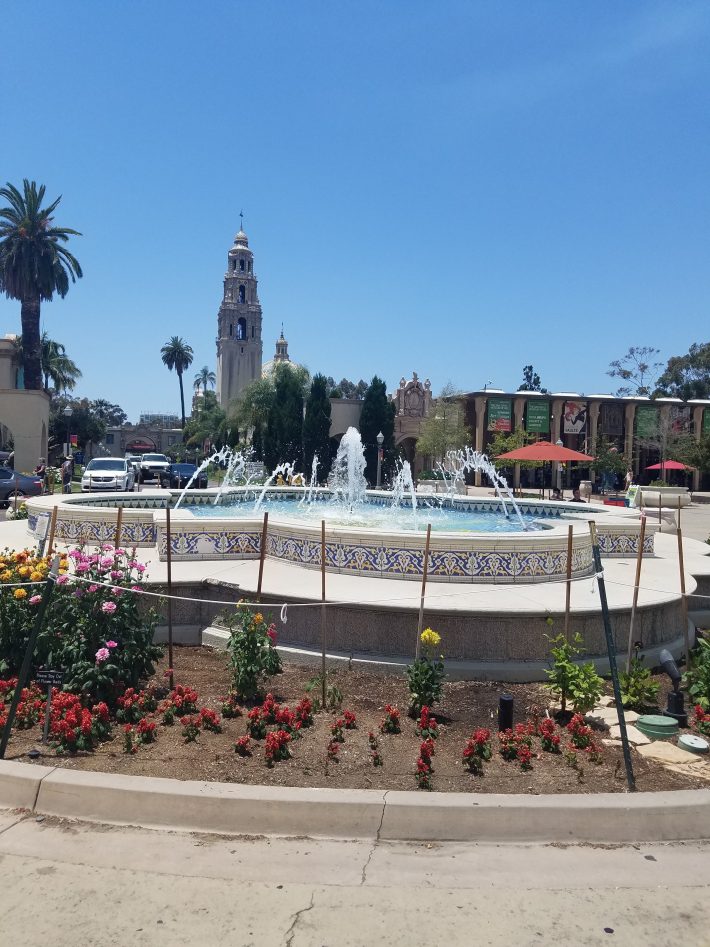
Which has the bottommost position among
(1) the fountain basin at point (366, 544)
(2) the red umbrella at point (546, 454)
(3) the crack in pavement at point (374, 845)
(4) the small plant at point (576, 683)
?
(3) the crack in pavement at point (374, 845)

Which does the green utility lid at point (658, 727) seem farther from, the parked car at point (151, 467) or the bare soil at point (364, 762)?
the parked car at point (151, 467)

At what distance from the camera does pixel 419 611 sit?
7031 millimetres

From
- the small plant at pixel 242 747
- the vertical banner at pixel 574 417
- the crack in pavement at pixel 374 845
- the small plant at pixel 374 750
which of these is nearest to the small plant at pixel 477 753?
the small plant at pixel 374 750

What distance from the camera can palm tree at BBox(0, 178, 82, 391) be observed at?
136ft

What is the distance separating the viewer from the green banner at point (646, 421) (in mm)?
50688

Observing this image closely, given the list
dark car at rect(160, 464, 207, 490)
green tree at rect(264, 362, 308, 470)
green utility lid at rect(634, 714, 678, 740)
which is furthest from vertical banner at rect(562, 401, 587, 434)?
green utility lid at rect(634, 714, 678, 740)

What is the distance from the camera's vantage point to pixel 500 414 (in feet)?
165

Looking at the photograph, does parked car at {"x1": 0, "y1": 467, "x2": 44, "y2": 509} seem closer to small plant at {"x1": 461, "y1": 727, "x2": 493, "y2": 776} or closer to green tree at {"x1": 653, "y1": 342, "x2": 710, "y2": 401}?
small plant at {"x1": 461, "y1": 727, "x2": 493, "y2": 776}

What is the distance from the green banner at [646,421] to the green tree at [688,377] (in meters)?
29.9

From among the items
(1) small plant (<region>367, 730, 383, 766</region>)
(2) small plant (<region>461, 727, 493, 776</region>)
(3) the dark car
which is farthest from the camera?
(3) the dark car

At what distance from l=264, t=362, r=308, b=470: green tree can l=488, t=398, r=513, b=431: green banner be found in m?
13.0

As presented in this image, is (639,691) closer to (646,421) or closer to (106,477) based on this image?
(106,477)

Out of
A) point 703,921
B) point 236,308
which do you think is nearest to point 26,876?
point 703,921

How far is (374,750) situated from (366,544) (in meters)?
3.87
